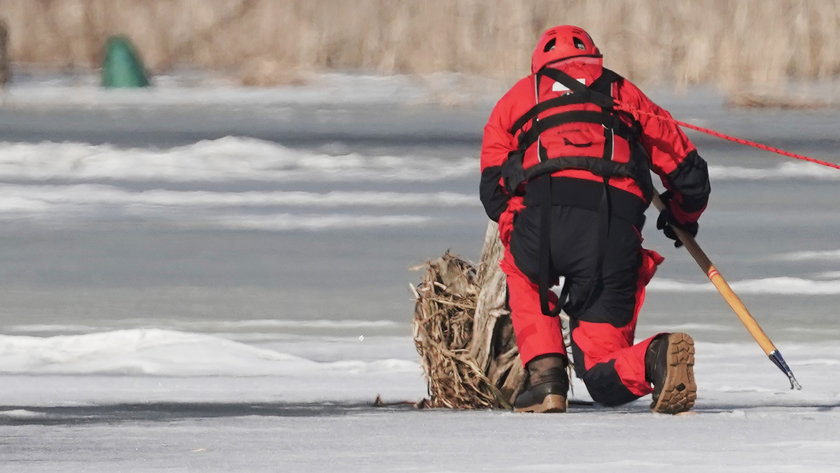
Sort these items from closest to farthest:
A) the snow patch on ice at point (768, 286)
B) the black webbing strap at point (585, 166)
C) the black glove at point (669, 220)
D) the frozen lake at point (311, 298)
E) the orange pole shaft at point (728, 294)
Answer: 1. the frozen lake at point (311, 298)
2. the black webbing strap at point (585, 166)
3. the orange pole shaft at point (728, 294)
4. the black glove at point (669, 220)
5. the snow patch on ice at point (768, 286)

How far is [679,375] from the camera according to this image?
17.6ft

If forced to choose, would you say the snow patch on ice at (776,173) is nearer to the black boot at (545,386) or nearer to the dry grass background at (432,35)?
the dry grass background at (432,35)

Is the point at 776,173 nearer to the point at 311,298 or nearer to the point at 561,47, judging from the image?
the point at 311,298

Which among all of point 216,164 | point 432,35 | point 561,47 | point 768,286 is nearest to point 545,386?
point 561,47

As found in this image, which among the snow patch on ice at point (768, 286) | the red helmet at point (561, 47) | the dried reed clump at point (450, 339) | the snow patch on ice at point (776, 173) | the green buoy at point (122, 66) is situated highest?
the green buoy at point (122, 66)

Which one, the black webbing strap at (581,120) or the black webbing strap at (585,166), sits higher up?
the black webbing strap at (581,120)

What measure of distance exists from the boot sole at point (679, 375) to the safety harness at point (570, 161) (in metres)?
0.39

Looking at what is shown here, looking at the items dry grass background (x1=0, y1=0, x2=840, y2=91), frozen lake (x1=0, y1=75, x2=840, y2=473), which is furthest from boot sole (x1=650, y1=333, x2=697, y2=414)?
dry grass background (x1=0, y1=0, x2=840, y2=91)

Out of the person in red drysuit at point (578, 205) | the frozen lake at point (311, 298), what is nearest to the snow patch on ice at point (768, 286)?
the frozen lake at point (311, 298)

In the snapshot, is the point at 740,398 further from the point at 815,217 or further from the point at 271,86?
the point at 271,86

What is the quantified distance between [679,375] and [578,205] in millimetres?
615

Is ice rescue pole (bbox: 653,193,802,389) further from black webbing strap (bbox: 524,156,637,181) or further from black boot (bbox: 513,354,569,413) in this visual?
black boot (bbox: 513,354,569,413)

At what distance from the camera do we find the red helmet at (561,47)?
5781mm

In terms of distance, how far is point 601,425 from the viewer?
5.18 metres
